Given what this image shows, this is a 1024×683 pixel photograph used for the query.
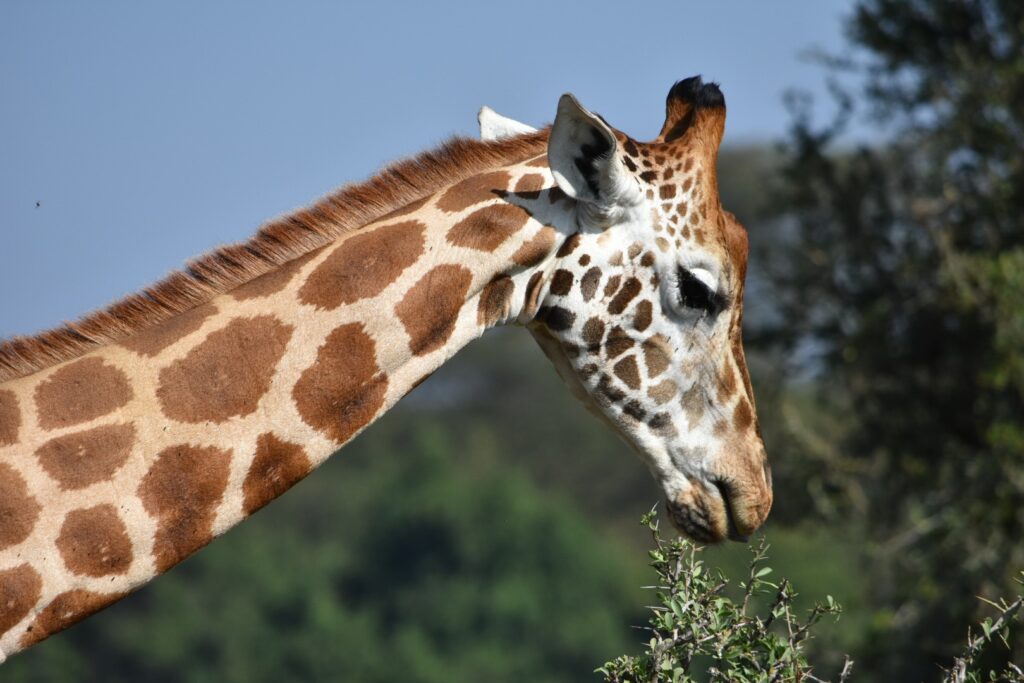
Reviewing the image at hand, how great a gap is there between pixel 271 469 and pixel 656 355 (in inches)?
53.0

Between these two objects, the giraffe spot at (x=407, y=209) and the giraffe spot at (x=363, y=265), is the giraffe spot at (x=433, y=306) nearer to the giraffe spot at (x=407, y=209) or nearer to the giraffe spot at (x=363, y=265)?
the giraffe spot at (x=363, y=265)

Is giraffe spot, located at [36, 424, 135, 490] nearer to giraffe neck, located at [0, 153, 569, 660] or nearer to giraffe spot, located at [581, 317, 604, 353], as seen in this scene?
giraffe neck, located at [0, 153, 569, 660]

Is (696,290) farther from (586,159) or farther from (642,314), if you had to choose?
(586,159)

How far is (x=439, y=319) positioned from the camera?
14.8 ft

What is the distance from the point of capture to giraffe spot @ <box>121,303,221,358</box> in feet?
14.0

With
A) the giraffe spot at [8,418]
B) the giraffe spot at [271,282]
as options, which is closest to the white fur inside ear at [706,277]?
the giraffe spot at [271,282]

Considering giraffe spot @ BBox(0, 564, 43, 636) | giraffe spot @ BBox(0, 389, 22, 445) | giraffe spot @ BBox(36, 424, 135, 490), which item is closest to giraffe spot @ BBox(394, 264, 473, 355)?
giraffe spot @ BBox(36, 424, 135, 490)

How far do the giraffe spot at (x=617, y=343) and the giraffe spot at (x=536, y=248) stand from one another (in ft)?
1.14

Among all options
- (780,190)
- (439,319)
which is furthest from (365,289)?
(780,190)

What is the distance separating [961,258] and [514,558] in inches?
1427

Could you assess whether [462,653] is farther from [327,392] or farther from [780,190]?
[327,392]

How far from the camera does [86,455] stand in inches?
160

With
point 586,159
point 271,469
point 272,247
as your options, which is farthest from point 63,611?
point 586,159

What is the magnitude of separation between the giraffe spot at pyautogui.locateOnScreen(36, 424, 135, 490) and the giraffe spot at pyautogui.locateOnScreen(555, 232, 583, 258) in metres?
1.47
